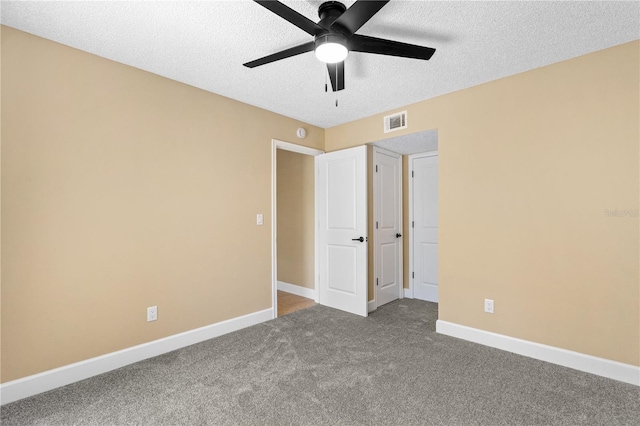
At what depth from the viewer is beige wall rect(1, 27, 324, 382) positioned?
2.06 metres

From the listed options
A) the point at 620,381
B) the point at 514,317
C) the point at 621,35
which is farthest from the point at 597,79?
the point at 620,381

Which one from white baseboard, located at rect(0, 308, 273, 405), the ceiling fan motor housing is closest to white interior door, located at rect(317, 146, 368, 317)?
white baseboard, located at rect(0, 308, 273, 405)

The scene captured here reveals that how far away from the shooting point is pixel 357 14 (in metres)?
1.54

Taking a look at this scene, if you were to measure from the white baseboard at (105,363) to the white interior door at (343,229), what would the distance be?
1.30 metres

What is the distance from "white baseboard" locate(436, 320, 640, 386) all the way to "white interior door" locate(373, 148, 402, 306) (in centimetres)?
112

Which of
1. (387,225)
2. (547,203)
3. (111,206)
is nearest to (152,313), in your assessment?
(111,206)

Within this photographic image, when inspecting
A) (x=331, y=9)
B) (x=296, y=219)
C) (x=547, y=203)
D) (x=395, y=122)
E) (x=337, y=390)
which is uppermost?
(x=331, y=9)

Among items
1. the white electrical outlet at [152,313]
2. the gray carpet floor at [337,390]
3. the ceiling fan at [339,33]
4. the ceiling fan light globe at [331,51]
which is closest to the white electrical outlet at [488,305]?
the gray carpet floor at [337,390]

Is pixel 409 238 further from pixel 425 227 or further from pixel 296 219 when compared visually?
pixel 296 219

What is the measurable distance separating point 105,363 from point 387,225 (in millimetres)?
3443

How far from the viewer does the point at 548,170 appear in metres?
2.55

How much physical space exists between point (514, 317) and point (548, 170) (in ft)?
4.42

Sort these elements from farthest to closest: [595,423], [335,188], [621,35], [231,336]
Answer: [335,188] < [231,336] < [621,35] < [595,423]

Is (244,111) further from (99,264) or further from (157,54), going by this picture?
(99,264)
